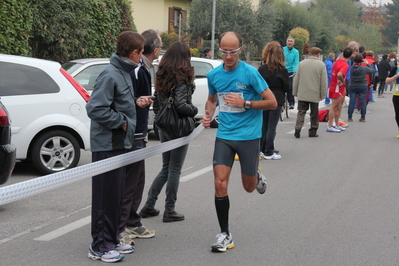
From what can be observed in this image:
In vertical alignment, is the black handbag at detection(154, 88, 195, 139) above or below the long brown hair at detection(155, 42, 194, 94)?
below

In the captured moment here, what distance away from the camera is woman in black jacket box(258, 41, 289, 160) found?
9766 millimetres

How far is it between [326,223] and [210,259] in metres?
1.69

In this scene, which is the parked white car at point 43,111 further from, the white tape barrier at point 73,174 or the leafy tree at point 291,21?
the leafy tree at point 291,21

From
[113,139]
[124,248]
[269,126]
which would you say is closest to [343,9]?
[269,126]

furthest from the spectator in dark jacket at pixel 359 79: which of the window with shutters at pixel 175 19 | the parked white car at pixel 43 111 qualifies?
the window with shutters at pixel 175 19

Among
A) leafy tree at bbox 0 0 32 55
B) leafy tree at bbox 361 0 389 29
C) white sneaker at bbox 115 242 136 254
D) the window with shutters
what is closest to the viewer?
white sneaker at bbox 115 242 136 254

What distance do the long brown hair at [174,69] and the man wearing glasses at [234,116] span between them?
0.27m

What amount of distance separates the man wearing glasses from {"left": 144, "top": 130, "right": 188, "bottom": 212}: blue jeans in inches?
28.3

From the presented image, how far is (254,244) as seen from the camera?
5348mm

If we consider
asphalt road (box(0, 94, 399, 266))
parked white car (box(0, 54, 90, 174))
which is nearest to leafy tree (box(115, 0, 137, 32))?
asphalt road (box(0, 94, 399, 266))

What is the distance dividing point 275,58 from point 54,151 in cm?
380

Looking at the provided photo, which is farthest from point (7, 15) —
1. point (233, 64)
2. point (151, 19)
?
point (151, 19)

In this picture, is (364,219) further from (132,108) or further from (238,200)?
(132,108)

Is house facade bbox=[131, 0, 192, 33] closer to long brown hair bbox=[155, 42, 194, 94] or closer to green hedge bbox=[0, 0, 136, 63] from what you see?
green hedge bbox=[0, 0, 136, 63]
